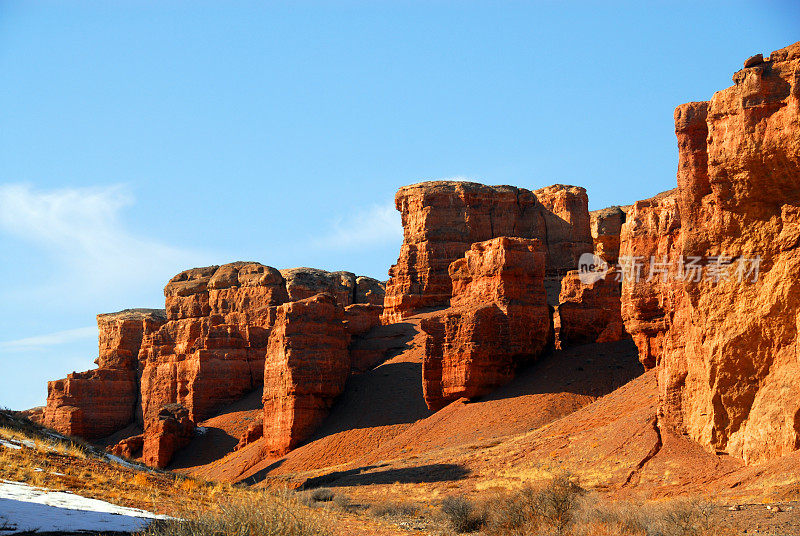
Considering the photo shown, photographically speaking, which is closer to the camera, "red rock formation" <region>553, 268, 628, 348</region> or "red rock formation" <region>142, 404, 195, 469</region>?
"red rock formation" <region>553, 268, 628, 348</region>

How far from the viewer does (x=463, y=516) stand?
82.1 feet

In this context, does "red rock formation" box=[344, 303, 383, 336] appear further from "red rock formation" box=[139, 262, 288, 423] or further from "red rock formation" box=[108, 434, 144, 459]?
"red rock formation" box=[108, 434, 144, 459]

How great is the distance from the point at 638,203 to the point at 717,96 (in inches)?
383

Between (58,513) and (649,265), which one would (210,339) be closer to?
(649,265)

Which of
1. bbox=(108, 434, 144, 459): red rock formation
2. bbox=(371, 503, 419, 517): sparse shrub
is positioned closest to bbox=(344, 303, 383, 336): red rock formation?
bbox=(108, 434, 144, 459): red rock formation

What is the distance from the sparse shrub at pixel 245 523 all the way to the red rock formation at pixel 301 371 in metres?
36.7

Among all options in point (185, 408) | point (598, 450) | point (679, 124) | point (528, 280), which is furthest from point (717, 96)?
point (185, 408)

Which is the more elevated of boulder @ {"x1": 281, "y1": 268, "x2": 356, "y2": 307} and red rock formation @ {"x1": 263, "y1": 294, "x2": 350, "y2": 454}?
boulder @ {"x1": 281, "y1": 268, "x2": 356, "y2": 307}

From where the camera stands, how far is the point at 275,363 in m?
55.1

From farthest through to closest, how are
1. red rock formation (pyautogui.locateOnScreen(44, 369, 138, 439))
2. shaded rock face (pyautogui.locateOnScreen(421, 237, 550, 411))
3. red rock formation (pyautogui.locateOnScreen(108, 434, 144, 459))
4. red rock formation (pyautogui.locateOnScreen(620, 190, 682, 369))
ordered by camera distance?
red rock formation (pyautogui.locateOnScreen(44, 369, 138, 439)) → red rock formation (pyautogui.locateOnScreen(108, 434, 144, 459)) → shaded rock face (pyautogui.locateOnScreen(421, 237, 550, 411)) → red rock formation (pyautogui.locateOnScreen(620, 190, 682, 369))

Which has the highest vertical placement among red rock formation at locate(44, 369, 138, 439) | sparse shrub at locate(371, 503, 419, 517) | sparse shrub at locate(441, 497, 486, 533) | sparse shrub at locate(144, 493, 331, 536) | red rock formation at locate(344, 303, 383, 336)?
red rock formation at locate(344, 303, 383, 336)

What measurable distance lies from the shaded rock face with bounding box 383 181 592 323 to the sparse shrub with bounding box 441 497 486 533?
45.3 metres

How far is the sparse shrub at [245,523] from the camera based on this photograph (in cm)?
1503

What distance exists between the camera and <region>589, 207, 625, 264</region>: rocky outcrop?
69.2 m
